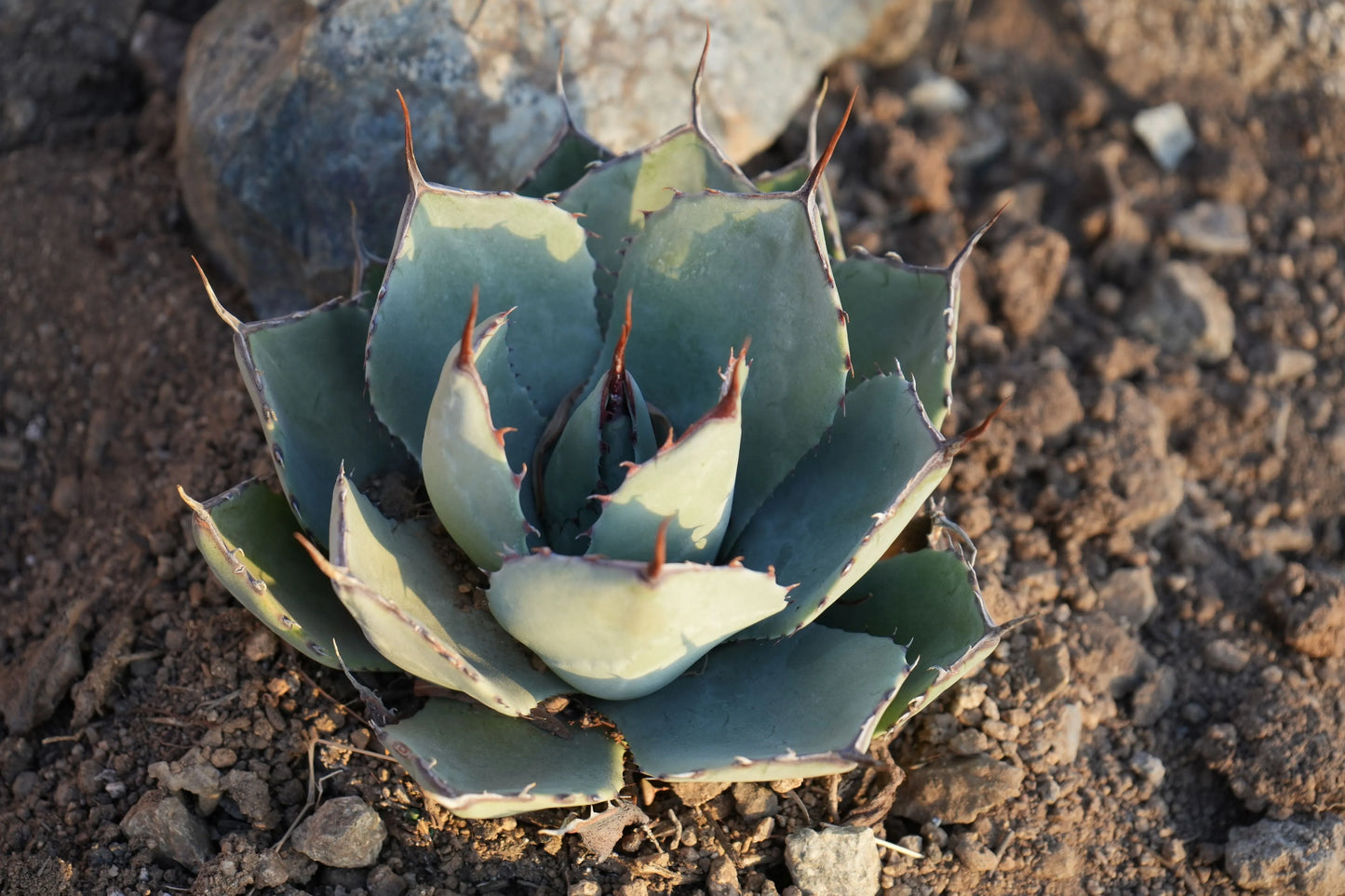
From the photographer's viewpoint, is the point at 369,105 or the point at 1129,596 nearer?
the point at 1129,596

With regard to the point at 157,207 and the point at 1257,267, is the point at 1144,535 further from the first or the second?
the point at 157,207

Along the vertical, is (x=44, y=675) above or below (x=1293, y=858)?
above

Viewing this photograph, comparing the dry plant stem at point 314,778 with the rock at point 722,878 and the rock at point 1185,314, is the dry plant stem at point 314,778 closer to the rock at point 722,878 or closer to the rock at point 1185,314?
the rock at point 722,878

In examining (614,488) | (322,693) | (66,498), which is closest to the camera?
(614,488)

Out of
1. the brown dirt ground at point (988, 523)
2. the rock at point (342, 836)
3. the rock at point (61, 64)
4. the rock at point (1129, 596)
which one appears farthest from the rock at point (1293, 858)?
the rock at point (61, 64)

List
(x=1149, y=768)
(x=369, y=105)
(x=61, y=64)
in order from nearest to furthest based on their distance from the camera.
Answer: (x=1149, y=768) < (x=369, y=105) < (x=61, y=64)

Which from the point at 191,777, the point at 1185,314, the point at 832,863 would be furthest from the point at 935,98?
the point at 191,777

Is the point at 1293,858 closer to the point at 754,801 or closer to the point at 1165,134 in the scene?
the point at 754,801

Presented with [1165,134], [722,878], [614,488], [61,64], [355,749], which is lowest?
[722,878]

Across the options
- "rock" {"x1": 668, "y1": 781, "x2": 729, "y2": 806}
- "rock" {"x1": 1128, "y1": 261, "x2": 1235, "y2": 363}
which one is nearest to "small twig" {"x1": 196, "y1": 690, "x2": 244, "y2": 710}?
"rock" {"x1": 668, "y1": 781, "x2": 729, "y2": 806}
